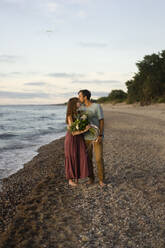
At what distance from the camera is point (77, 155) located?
19.5ft

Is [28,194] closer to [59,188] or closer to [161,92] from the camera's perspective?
[59,188]

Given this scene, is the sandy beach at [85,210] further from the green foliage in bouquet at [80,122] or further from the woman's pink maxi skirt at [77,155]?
the green foliage in bouquet at [80,122]

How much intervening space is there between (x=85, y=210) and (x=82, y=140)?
5.51 feet

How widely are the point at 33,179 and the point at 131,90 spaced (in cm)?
5859

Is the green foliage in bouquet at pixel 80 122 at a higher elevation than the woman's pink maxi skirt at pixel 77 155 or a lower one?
higher

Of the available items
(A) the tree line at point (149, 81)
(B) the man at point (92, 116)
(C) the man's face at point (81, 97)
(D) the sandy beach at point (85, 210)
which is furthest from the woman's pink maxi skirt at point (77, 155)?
(A) the tree line at point (149, 81)

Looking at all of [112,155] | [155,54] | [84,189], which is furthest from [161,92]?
[84,189]

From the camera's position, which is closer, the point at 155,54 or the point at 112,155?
the point at 112,155

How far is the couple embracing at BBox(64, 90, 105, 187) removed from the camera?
225 inches

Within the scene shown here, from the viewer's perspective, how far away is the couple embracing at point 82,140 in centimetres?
571

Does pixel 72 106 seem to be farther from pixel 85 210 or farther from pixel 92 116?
pixel 85 210

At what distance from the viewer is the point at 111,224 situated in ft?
14.5

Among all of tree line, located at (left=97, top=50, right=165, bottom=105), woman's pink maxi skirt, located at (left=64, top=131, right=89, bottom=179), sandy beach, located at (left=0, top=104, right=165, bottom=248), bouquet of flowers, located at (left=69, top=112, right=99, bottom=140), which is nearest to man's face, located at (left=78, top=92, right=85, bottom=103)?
bouquet of flowers, located at (left=69, top=112, right=99, bottom=140)

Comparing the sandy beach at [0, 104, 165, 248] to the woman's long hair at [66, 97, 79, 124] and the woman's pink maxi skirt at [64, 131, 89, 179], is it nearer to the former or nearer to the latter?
the woman's pink maxi skirt at [64, 131, 89, 179]
